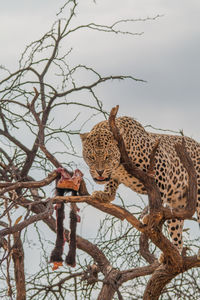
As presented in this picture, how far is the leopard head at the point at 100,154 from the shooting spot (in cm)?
670

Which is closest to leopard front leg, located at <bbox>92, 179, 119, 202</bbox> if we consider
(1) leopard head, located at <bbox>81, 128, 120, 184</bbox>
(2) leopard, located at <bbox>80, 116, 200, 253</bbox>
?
(2) leopard, located at <bbox>80, 116, 200, 253</bbox>

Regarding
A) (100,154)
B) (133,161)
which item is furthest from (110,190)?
(100,154)

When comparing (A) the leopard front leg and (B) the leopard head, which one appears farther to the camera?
(A) the leopard front leg

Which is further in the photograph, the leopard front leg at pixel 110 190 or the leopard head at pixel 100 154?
the leopard front leg at pixel 110 190

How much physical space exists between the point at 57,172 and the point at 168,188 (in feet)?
6.09

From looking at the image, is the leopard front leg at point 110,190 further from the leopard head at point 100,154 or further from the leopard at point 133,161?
the leopard head at point 100,154

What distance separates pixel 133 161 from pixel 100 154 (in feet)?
1.63

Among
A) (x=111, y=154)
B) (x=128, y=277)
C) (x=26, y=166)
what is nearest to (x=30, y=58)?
(x=26, y=166)

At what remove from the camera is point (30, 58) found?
7953 millimetres

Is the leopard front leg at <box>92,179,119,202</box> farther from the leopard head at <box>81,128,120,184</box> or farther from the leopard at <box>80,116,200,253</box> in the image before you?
the leopard head at <box>81,128,120,184</box>

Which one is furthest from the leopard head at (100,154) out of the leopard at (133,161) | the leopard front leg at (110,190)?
the leopard front leg at (110,190)

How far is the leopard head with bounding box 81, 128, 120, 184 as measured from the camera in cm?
670

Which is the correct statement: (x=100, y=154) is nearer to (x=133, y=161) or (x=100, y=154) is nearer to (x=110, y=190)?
(x=133, y=161)

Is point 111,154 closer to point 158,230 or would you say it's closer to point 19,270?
point 158,230
